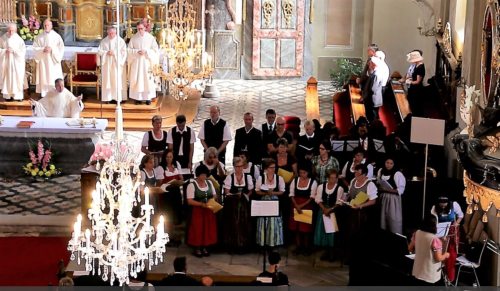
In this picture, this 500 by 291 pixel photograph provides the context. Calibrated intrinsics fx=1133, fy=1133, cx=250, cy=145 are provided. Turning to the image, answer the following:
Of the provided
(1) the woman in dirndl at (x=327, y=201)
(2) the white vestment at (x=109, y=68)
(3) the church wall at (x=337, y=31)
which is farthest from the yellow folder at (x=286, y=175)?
(3) the church wall at (x=337, y=31)

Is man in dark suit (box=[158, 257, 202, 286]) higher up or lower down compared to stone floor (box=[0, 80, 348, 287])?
higher up

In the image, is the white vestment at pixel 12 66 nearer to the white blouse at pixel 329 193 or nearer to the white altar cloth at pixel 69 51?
the white altar cloth at pixel 69 51

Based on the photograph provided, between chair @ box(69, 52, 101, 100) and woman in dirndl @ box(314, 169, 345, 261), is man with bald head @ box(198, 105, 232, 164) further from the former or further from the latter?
chair @ box(69, 52, 101, 100)

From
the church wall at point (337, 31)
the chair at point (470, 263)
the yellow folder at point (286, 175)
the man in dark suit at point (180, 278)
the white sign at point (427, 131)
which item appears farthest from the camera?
the church wall at point (337, 31)

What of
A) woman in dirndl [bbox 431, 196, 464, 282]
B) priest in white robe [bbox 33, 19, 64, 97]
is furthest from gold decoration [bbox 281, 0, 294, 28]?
woman in dirndl [bbox 431, 196, 464, 282]

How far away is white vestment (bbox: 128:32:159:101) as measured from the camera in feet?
67.0

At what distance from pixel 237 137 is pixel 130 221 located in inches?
224

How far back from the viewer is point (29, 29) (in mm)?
22156

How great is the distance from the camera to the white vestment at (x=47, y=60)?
2064cm

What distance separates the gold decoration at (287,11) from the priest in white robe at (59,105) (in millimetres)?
7662

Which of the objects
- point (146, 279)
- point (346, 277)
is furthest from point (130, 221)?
point (346, 277)

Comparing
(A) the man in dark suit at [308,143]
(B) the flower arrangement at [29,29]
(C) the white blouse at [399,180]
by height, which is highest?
(B) the flower arrangement at [29,29]

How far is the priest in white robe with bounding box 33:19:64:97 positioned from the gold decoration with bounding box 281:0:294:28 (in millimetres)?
5568

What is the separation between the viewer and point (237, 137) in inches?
614
